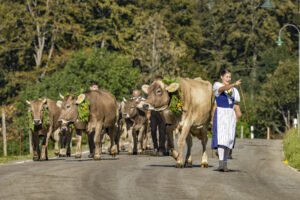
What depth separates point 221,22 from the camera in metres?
88.6

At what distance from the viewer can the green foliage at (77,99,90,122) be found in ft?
68.3

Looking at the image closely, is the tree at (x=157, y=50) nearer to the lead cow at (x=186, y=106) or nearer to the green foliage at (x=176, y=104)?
the lead cow at (x=186, y=106)

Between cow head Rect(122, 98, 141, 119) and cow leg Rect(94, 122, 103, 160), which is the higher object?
cow head Rect(122, 98, 141, 119)

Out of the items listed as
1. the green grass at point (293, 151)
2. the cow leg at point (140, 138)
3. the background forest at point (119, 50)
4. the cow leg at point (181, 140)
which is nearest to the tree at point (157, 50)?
the background forest at point (119, 50)

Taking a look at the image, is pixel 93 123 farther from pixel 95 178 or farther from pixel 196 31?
pixel 196 31

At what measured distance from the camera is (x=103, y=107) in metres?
21.6

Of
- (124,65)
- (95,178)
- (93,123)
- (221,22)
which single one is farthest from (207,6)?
(95,178)

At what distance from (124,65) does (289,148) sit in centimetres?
3617

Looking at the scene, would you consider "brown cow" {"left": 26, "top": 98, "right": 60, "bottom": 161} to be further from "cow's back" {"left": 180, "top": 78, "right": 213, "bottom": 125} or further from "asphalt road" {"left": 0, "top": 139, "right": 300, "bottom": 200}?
"cow's back" {"left": 180, "top": 78, "right": 213, "bottom": 125}

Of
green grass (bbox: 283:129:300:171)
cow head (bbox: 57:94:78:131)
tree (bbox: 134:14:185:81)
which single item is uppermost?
tree (bbox: 134:14:185:81)

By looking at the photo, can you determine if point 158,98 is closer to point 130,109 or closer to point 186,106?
point 186,106

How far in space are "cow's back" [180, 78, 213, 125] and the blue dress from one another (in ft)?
4.01

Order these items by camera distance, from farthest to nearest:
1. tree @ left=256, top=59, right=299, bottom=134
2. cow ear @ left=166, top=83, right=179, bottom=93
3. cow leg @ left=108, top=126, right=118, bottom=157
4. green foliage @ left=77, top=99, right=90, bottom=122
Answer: tree @ left=256, top=59, right=299, bottom=134, cow leg @ left=108, top=126, right=118, bottom=157, green foliage @ left=77, top=99, right=90, bottom=122, cow ear @ left=166, top=83, right=179, bottom=93

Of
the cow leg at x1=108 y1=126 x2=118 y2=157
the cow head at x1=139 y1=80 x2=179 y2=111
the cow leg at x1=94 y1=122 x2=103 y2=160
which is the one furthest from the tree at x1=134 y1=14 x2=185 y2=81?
the cow head at x1=139 y1=80 x2=179 y2=111
